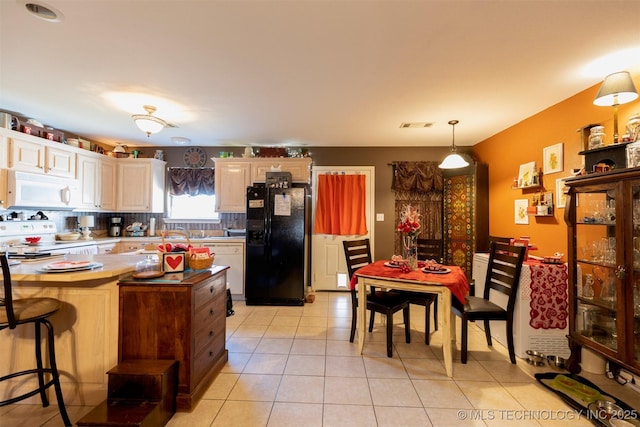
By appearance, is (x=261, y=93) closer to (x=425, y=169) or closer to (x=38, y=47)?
(x=38, y=47)

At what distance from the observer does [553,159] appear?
2789mm

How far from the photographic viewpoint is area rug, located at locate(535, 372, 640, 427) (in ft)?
5.58

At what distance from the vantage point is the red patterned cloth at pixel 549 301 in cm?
243

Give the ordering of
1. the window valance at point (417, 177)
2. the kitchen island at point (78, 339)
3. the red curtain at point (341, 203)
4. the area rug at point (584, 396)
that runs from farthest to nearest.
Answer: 1. the red curtain at point (341, 203)
2. the window valance at point (417, 177)
3. the kitchen island at point (78, 339)
4. the area rug at point (584, 396)

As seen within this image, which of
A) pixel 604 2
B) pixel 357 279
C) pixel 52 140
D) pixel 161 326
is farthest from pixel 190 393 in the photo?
pixel 52 140

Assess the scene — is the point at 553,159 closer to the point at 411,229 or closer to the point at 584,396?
the point at 411,229

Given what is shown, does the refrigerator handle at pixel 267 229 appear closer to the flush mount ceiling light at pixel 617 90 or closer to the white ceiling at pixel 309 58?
the white ceiling at pixel 309 58

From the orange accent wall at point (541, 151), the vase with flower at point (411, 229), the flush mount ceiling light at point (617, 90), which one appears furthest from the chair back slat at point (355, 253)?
the flush mount ceiling light at point (617, 90)

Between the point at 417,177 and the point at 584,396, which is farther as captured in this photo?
the point at 417,177

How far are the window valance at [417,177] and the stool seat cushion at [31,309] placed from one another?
13.8ft

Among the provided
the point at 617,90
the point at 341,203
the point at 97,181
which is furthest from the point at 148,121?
the point at 617,90

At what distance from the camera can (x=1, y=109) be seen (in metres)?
3.17

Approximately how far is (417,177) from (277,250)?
253 centimetres

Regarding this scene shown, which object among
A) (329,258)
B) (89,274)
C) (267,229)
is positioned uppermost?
(267,229)
